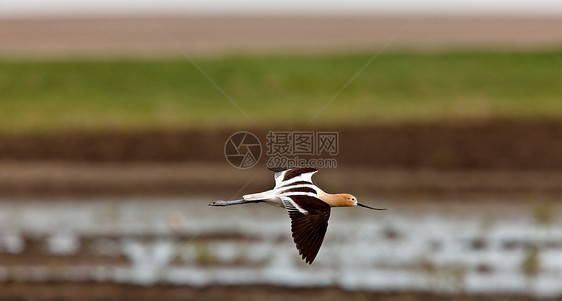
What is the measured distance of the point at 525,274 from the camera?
37.0 ft

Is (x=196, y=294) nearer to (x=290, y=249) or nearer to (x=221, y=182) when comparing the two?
(x=290, y=249)

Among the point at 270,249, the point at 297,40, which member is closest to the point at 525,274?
the point at 270,249

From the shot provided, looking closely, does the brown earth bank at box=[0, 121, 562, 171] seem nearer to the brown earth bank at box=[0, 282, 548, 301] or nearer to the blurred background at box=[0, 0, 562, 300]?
the blurred background at box=[0, 0, 562, 300]

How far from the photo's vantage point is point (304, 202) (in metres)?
2.92

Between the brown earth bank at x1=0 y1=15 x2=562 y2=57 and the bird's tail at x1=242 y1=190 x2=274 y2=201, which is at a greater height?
the brown earth bank at x1=0 y1=15 x2=562 y2=57

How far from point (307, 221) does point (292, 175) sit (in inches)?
5.6

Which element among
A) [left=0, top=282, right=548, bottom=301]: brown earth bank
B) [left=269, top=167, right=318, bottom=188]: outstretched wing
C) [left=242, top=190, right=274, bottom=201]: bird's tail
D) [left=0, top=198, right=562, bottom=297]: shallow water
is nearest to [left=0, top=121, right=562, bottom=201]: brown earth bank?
[left=0, top=198, right=562, bottom=297]: shallow water

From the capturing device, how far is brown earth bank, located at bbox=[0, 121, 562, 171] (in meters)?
17.9

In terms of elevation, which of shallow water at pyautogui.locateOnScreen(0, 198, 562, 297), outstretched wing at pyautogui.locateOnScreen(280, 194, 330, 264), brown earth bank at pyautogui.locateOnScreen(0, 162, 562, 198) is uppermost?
brown earth bank at pyautogui.locateOnScreen(0, 162, 562, 198)

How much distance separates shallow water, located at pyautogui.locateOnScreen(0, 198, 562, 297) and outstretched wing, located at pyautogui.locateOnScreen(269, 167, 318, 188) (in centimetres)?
697

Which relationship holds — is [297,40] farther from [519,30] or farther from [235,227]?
[235,227]

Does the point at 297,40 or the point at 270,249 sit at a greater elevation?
the point at 297,40

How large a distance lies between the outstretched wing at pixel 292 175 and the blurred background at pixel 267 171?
9cm

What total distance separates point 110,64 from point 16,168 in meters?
10.7
